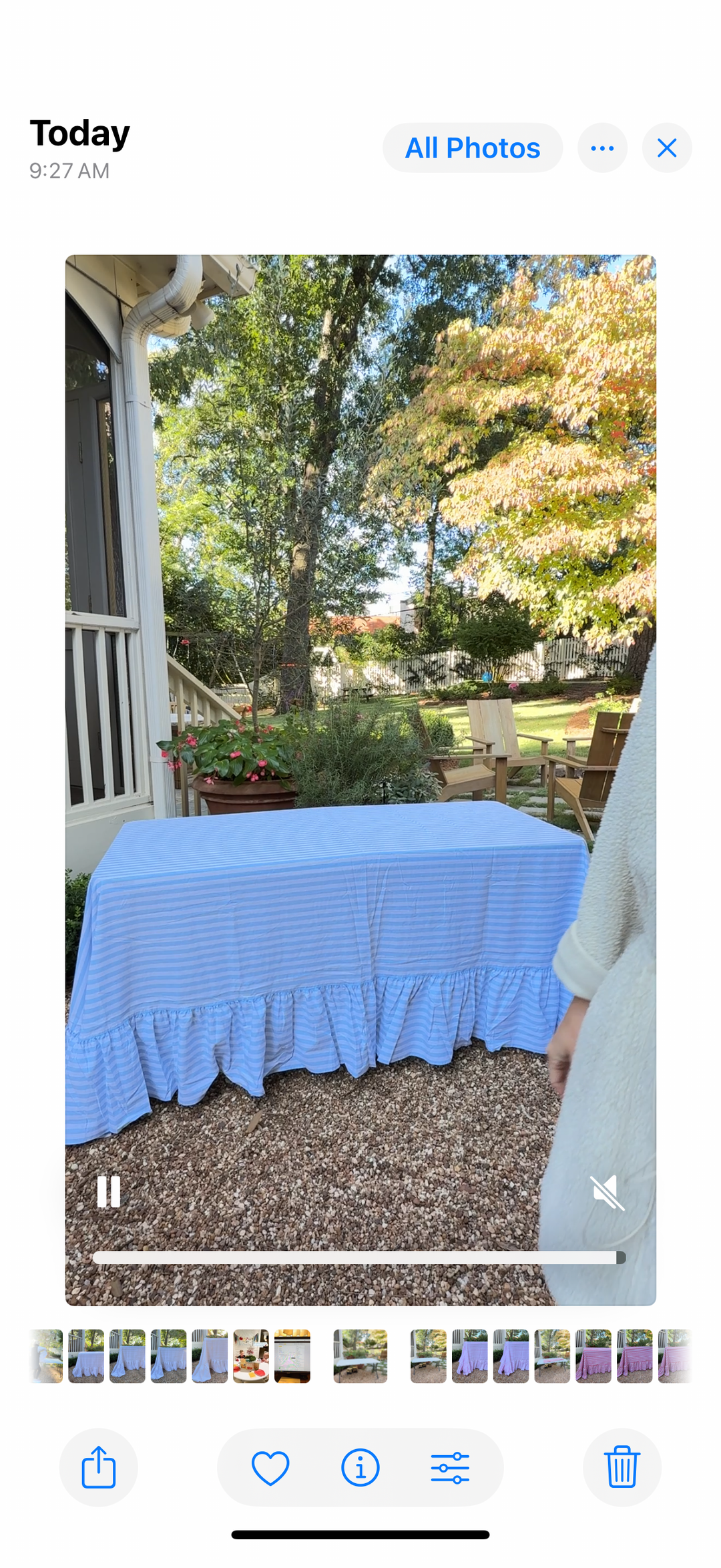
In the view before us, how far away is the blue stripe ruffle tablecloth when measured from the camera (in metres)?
1.84

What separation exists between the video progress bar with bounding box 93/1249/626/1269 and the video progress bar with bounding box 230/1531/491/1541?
18 cm

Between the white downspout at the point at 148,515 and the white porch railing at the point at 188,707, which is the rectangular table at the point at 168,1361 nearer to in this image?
the white downspout at the point at 148,515

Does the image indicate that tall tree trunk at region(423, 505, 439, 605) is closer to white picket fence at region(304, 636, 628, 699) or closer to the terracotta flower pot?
white picket fence at region(304, 636, 628, 699)

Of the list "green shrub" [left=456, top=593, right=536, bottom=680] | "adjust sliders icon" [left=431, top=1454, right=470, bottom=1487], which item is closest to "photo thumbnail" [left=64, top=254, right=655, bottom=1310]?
"adjust sliders icon" [left=431, top=1454, right=470, bottom=1487]

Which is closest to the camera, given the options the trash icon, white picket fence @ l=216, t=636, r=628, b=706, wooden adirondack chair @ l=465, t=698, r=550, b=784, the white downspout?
the trash icon

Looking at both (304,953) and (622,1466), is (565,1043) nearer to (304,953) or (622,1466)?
(622,1466)

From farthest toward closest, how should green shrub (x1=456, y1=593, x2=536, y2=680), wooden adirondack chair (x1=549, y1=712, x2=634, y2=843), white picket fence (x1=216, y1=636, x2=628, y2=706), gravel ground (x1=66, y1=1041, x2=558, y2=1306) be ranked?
green shrub (x1=456, y1=593, x2=536, y2=680)
white picket fence (x1=216, y1=636, x2=628, y2=706)
wooden adirondack chair (x1=549, y1=712, x2=634, y2=843)
gravel ground (x1=66, y1=1041, x2=558, y2=1306)

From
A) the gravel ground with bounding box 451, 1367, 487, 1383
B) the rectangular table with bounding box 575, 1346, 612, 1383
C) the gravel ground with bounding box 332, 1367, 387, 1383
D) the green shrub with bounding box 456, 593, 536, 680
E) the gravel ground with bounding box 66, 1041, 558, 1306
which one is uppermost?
the green shrub with bounding box 456, 593, 536, 680

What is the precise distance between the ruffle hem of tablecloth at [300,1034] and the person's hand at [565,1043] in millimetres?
1325

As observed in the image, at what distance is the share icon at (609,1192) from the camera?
0.66 m

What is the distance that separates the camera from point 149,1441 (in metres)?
0.58

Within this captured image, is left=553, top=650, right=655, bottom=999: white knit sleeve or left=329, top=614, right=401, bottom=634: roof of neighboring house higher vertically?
left=329, top=614, right=401, bottom=634: roof of neighboring house
